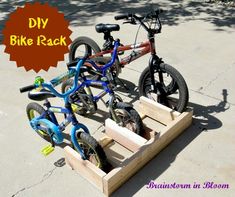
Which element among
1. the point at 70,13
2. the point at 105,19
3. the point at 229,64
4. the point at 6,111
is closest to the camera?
the point at 6,111

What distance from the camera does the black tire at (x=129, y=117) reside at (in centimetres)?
415

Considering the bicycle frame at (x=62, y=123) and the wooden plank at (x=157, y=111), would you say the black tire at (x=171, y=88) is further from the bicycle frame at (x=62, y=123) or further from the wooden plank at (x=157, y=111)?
the bicycle frame at (x=62, y=123)

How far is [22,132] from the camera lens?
4.87 m

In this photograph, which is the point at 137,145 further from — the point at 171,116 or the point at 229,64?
the point at 229,64

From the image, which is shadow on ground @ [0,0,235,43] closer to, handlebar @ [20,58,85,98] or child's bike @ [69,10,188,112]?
child's bike @ [69,10,188,112]

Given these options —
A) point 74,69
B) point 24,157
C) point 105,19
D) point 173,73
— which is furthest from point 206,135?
point 105,19

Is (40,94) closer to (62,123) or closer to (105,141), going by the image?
(62,123)

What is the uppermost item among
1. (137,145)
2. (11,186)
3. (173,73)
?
(173,73)

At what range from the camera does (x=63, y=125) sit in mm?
4199

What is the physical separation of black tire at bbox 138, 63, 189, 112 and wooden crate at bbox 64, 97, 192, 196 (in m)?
0.19

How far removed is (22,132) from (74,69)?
146 cm

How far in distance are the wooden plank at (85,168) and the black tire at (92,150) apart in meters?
0.10

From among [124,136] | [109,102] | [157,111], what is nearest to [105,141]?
[124,136]

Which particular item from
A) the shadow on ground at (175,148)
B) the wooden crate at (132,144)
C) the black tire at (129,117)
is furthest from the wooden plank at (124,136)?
the shadow on ground at (175,148)
